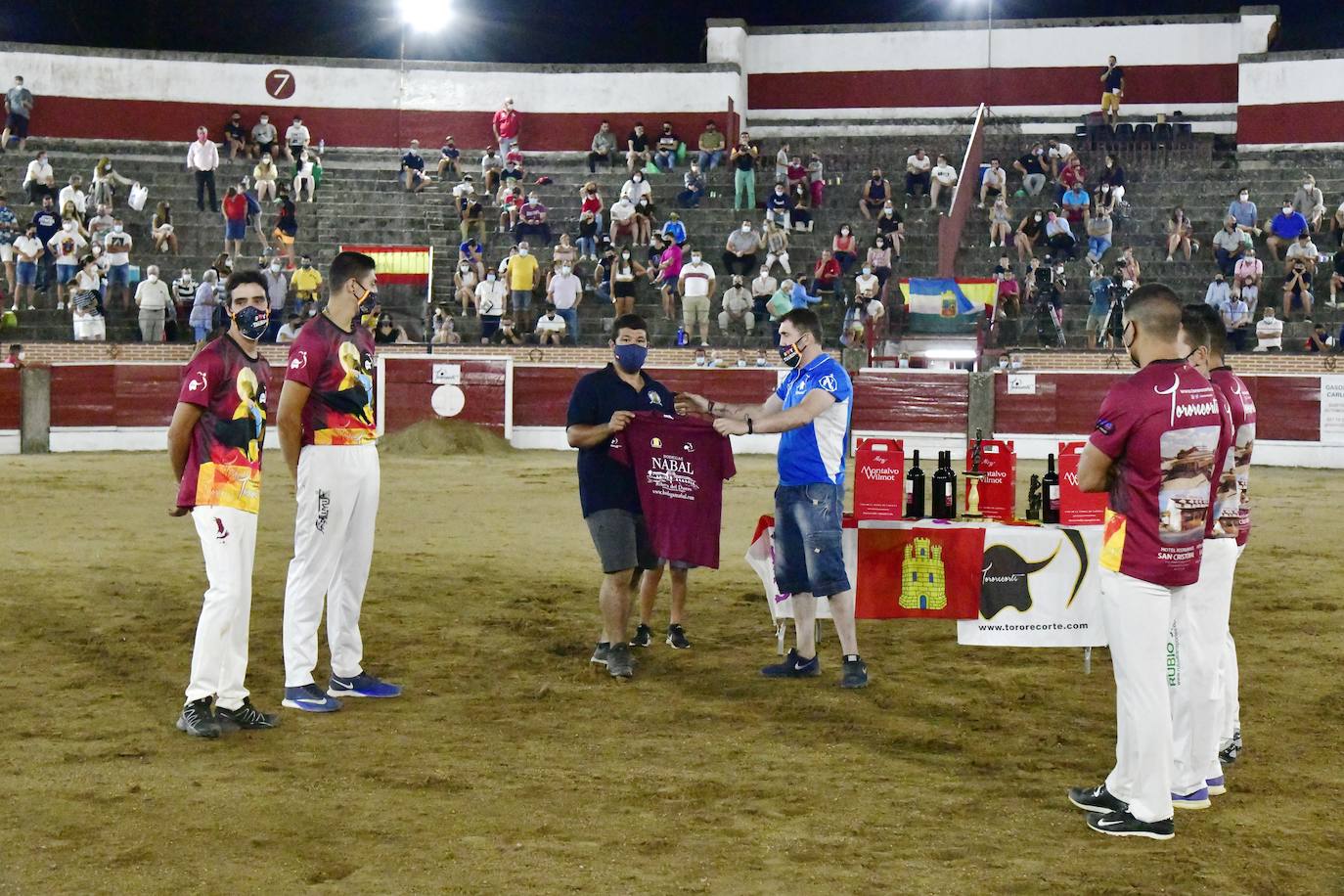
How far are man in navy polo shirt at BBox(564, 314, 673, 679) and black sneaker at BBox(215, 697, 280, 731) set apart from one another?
1.92 metres

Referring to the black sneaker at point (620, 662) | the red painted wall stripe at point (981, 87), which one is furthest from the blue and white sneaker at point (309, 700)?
the red painted wall stripe at point (981, 87)

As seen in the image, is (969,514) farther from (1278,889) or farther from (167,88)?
(167,88)

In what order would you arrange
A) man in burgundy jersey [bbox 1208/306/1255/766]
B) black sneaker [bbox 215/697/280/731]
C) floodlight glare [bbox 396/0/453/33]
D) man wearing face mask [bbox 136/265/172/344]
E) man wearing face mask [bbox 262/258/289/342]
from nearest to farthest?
1. man in burgundy jersey [bbox 1208/306/1255/766]
2. black sneaker [bbox 215/697/280/731]
3. man wearing face mask [bbox 136/265/172/344]
4. man wearing face mask [bbox 262/258/289/342]
5. floodlight glare [bbox 396/0/453/33]

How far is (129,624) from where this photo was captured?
9250 mm

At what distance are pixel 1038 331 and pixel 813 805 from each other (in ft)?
74.1

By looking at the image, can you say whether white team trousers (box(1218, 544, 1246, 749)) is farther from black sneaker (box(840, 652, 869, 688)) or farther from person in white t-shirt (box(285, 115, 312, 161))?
person in white t-shirt (box(285, 115, 312, 161))

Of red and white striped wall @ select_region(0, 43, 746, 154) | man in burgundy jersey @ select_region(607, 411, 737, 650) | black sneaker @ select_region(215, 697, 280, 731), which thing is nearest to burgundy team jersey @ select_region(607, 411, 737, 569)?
man in burgundy jersey @ select_region(607, 411, 737, 650)

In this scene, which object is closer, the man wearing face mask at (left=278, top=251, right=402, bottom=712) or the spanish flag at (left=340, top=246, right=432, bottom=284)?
the man wearing face mask at (left=278, top=251, right=402, bottom=712)

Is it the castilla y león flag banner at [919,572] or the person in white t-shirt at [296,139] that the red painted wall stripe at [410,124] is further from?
the castilla y león flag banner at [919,572]

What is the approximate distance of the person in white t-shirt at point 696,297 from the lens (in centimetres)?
2686

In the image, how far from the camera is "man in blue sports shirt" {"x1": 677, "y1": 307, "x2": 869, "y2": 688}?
7652 mm

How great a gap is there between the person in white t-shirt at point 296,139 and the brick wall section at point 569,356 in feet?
28.7

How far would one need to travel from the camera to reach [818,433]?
25.3 feet

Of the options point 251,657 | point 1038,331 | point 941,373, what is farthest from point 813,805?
point 1038,331
